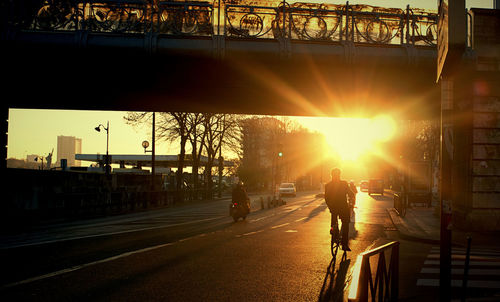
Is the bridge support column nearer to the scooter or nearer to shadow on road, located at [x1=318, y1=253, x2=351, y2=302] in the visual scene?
the scooter

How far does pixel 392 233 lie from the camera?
1755 centimetres

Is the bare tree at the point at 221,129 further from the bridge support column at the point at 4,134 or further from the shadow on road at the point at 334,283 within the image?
the shadow on road at the point at 334,283

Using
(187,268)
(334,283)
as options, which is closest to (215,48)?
(187,268)

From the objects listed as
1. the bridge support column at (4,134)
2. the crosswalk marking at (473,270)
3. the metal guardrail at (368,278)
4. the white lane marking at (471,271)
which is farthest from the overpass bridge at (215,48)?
the metal guardrail at (368,278)

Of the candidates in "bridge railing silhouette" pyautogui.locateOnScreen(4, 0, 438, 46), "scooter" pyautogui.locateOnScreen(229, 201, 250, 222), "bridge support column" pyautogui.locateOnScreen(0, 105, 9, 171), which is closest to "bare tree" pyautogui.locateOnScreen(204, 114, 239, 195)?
"scooter" pyautogui.locateOnScreen(229, 201, 250, 222)

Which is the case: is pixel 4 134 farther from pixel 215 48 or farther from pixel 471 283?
pixel 471 283

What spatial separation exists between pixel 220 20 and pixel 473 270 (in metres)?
12.4

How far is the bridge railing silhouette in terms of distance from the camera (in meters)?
18.3

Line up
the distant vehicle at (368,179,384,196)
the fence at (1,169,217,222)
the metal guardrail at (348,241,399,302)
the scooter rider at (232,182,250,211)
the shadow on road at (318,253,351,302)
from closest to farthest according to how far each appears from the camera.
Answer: the metal guardrail at (348,241,399,302) < the shadow on road at (318,253,351,302) < the fence at (1,169,217,222) < the scooter rider at (232,182,250,211) < the distant vehicle at (368,179,384,196)

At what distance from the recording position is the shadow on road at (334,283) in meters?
6.83

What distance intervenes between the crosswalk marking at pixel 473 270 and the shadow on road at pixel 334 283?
124 cm

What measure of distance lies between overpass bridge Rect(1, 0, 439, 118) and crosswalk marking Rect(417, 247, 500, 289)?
884cm

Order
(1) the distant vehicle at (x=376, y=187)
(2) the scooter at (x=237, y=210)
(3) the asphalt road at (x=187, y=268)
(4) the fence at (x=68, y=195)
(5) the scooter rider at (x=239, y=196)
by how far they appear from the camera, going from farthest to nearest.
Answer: (1) the distant vehicle at (x=376, y=187), (5) the scooter rider at (x=239, y=196), (2) the scooter at (x=237, y=210), (4) the fence at (x=68, y=195), (3) the asphalt road at (x=187, y=268)

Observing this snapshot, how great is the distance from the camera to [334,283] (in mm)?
7863
